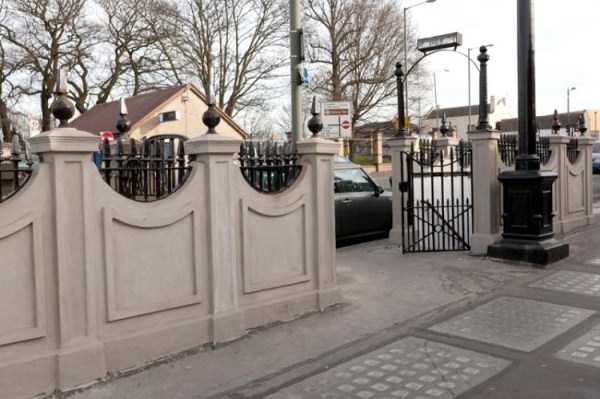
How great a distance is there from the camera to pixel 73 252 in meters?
4.18

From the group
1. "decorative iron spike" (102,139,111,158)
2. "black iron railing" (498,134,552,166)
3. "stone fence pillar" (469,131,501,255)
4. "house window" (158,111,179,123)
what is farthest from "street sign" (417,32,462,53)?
"house window" (158,111,179,123)

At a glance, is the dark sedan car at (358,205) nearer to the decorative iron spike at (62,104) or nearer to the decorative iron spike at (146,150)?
the decorative iron spike at (146,150)

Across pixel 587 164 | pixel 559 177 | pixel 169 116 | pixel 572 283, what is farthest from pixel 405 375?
pixel 169 116

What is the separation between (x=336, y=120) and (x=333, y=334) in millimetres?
9866

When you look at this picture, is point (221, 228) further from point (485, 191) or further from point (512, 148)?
point (512, 148)

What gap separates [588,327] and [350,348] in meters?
2.21

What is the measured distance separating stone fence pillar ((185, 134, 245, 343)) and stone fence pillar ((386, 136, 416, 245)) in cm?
489

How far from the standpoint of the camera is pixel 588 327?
5.24 m

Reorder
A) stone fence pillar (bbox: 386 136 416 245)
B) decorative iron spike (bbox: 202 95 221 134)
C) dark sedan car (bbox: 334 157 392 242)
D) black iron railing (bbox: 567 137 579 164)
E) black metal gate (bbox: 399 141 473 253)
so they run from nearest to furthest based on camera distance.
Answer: decorative iron spike (bbox: 202 95 221 134), black metal gate (bbox: 399 141 473 253), stone fence pillar (bbox: 386 136 416 245), dark sedan car (bbox: 334 157 392 242), black iron railing (bbox: 567 137 579 164)

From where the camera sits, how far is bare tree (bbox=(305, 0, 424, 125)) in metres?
36.3

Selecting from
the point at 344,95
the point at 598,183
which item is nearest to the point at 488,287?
the point at 598,183

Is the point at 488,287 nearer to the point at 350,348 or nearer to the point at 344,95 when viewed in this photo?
the point at 350,348

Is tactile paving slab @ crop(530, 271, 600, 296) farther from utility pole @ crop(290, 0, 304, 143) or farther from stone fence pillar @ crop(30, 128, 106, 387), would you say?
stone fence pillar @ crop(30, 128, 106, 387)

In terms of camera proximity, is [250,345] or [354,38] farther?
[354,38]
